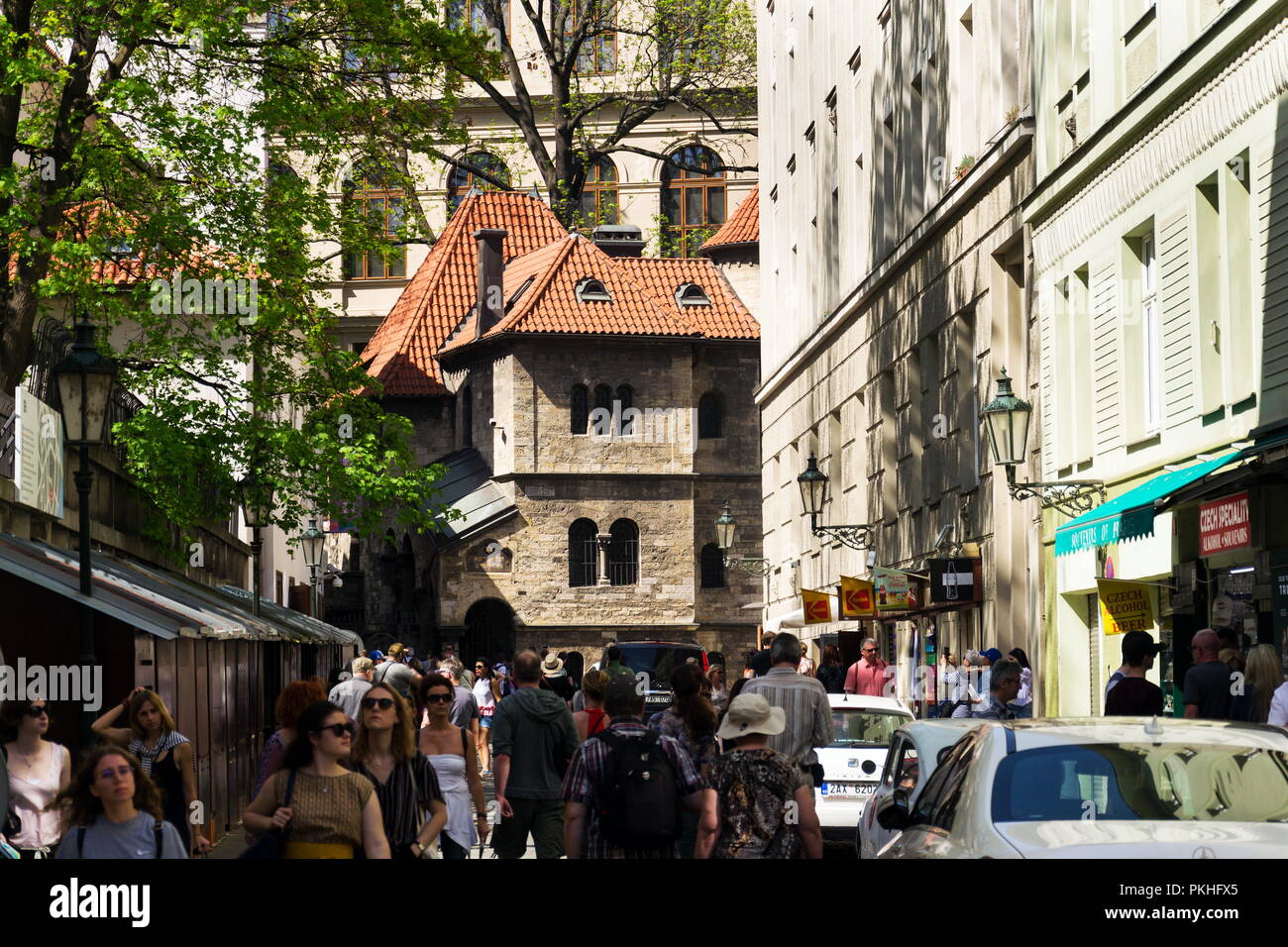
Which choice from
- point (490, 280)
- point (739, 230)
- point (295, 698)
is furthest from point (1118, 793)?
point (739, 230)

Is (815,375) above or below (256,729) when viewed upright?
above

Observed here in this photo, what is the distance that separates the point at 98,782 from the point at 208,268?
1572cm

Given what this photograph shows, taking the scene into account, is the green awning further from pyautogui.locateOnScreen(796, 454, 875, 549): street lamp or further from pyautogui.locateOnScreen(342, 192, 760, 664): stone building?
pyautogui.locateOnScreen(342, 192, 760, 664): stone building

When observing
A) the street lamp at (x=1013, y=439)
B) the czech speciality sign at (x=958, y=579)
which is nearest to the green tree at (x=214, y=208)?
the czech speciality sign at (x=958, y=579)

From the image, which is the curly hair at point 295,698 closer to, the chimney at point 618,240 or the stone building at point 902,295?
the stone building at point 902,295

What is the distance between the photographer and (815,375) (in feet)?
130

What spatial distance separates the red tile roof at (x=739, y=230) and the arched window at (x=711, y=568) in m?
10.6

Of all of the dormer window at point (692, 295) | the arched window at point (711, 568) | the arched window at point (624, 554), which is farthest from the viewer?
the dormer window at point (692, 295)

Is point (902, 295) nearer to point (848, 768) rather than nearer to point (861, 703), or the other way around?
point (861, 703)

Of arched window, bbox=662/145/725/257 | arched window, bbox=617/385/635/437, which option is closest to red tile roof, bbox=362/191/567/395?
arched window, bbox=662/145/725/257

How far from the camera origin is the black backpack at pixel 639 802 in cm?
970

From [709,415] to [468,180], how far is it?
16619 millimetres

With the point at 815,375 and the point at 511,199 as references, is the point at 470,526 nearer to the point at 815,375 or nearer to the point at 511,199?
the point at 511,199
